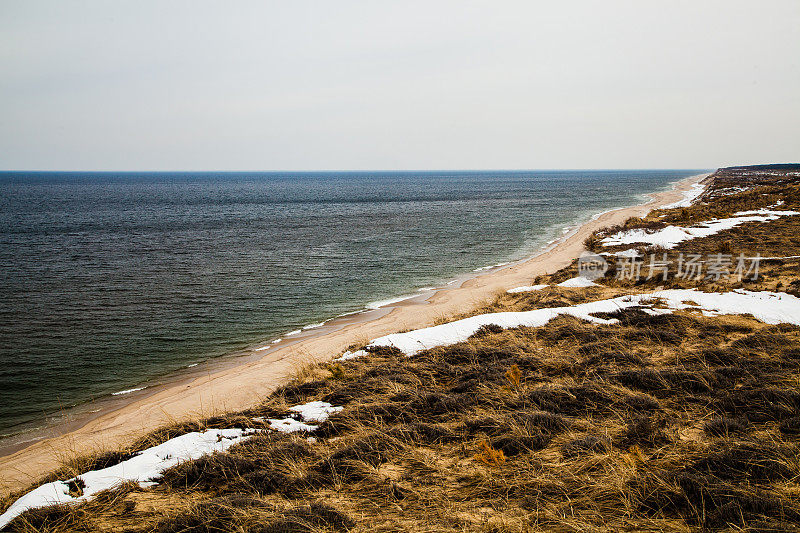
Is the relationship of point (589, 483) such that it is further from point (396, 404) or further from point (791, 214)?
point (791, 214)

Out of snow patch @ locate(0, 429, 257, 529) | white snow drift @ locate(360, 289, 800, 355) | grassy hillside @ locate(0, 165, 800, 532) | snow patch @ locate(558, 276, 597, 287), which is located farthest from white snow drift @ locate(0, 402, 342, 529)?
snow patch @ locate(558, 276, 597, 287)

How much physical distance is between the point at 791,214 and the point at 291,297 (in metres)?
32.4

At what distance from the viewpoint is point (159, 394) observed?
1233 centimetres

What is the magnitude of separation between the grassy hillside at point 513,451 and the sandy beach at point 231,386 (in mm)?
2019

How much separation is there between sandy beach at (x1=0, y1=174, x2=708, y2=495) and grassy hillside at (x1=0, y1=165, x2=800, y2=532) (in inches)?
79.5

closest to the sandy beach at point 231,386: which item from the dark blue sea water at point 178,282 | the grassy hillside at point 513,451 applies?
the dark blue sea water at point 178,282

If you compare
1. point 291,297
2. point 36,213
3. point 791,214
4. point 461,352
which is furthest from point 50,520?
point 36,213

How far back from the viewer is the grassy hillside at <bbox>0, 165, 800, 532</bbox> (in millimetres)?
3922

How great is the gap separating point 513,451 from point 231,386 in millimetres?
8956

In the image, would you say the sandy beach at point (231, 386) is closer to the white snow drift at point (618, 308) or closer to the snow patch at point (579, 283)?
the white snow drift at point (618, 308)

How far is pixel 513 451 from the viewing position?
5.21 m

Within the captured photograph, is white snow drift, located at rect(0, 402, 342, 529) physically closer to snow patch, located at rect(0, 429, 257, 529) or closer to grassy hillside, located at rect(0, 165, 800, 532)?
snow patch, located at rect(0, 429, 257, 529)

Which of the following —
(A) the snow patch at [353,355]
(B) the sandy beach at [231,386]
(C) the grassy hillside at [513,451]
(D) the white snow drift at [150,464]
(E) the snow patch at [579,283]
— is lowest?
(B) the sandy beach at [231,386]

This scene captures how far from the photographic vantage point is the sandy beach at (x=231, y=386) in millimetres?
8609
